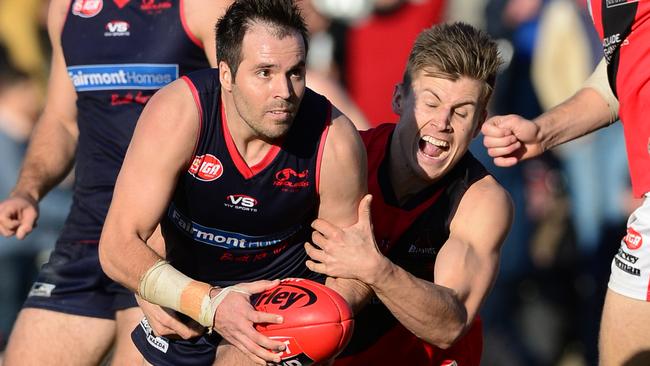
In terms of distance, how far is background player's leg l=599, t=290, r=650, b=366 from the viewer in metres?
4.67

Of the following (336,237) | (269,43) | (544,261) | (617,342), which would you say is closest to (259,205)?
(336,237)

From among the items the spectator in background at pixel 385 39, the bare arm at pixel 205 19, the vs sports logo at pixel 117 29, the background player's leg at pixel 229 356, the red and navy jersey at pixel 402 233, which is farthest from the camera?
the spectator in background at pixel 385 39

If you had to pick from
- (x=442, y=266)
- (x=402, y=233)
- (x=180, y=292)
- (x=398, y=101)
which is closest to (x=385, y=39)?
(x=398, y=101)

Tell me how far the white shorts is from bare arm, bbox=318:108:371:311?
3.39 feet

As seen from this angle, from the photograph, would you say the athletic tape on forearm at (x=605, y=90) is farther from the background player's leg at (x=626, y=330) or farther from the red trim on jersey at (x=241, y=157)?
the red trim on jersey at (x=241, y=157)

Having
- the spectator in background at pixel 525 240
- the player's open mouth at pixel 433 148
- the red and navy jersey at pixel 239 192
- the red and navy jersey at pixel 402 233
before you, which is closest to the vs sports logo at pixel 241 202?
the red and navy jersey at pixel 239 192

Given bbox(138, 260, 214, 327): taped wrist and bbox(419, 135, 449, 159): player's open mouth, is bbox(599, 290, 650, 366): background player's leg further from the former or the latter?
bbox(138, 260, 214, 327): taped wrist

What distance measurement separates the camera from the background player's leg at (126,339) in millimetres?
5242

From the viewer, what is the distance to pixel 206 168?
4.50 m

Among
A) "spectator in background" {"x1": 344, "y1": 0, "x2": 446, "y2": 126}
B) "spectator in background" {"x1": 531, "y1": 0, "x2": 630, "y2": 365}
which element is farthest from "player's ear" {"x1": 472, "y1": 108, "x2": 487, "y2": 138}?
"spectator in background" {"x1": 531, "y1": 0, "x2": 630, "y2": 365}

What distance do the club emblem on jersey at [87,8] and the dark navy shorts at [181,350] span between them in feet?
5.05

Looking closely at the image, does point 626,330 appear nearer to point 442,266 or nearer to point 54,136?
point 442,266

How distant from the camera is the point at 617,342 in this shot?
4.73m

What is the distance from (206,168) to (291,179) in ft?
1.08
